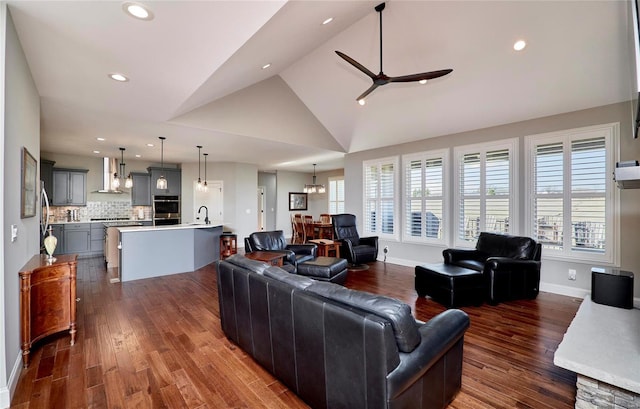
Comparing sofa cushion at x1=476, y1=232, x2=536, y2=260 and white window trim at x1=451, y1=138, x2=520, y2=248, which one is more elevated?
white window trim at x1=451, y1=138, x2=520, y2=248

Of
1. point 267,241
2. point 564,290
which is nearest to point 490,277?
point 564,290

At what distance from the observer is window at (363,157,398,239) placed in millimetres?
6480

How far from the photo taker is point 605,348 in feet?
6.21

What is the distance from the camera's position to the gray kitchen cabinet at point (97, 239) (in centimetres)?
718

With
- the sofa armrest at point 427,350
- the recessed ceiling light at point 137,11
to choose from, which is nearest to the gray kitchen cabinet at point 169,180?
the recessed ceiling light at point 137,11

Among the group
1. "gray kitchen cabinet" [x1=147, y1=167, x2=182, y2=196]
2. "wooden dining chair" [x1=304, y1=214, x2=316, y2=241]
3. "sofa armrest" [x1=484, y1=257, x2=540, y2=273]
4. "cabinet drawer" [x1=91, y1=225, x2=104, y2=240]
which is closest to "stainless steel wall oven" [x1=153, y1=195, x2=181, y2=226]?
Answer: "gray kitchen cabinet" [x1=147, y1=167, x2=182, y2=196]

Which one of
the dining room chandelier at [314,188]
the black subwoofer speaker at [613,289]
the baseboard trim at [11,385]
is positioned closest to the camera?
the baseboard trim at [11,385]

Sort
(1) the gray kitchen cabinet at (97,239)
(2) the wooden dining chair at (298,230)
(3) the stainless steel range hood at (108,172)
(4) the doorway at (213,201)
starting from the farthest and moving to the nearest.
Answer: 1. (2) the wooden dining chair at (298,230)
2. (4) the doorway at (213,201)
3. (3) the stainless steel range hood at (108,172)
4. (1) the gray kitchen cabinet at (97,239)

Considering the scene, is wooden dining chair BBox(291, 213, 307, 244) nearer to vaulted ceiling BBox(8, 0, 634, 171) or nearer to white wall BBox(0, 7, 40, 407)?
vaulted ceiling BBox(8, 0, 634, 171)

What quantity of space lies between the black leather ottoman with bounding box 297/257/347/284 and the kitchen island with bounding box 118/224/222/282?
2.71m

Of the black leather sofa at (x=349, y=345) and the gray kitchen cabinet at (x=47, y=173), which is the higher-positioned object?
the gray kitchen cabinet at (x=47, y=173)

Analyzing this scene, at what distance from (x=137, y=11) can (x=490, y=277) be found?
15.1ft

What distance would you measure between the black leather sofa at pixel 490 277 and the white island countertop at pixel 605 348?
122 cm

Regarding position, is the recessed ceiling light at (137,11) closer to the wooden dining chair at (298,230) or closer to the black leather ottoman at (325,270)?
the black leather ottoman at (325,270)
